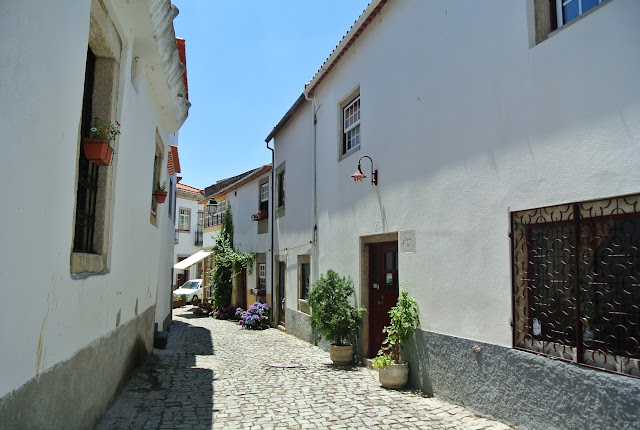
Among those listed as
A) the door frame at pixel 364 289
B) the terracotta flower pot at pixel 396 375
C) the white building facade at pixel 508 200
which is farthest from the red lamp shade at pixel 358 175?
the terracotta flower pot at pixel 396 375

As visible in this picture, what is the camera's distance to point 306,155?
1289cm

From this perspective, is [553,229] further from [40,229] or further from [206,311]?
[206,311]

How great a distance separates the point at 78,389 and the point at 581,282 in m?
4.58

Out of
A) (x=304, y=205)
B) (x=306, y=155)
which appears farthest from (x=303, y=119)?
(x=304, y=205)

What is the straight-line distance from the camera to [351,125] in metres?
10.1

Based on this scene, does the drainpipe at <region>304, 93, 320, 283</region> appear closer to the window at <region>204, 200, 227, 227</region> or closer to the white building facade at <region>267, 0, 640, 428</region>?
the white building facade at <region>267, 0, 640, 428</region>

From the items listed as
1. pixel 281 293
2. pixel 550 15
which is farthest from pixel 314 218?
pixel 550 15

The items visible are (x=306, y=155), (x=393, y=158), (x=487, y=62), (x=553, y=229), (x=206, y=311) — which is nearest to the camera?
(x=553, y=229)

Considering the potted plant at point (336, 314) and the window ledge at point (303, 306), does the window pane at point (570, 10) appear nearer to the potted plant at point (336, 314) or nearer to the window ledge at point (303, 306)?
the potted plant at point (336, 314)

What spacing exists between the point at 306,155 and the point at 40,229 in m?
9.94

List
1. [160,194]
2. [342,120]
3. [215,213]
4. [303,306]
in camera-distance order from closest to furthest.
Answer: [160,194], [342,120], [303,306], [215,213]

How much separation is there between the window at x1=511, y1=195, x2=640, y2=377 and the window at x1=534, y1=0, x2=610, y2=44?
72.4 inches

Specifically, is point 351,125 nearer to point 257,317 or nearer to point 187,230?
point 257,317

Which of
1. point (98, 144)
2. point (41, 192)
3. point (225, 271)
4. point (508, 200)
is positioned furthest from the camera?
point (225, 271)
